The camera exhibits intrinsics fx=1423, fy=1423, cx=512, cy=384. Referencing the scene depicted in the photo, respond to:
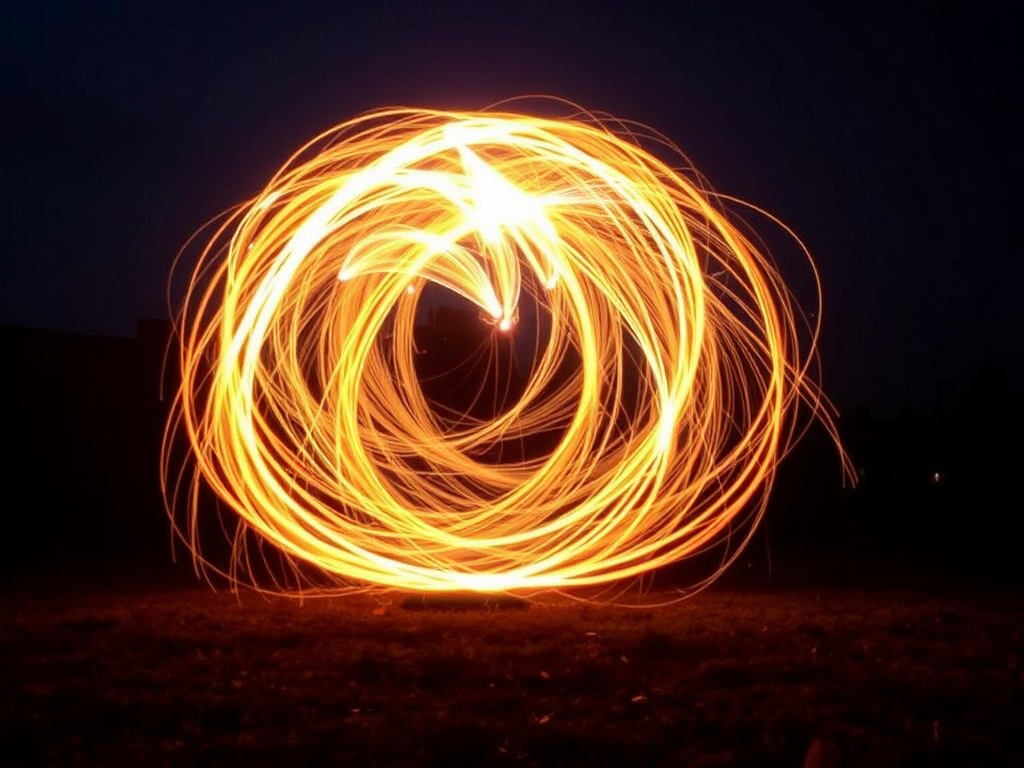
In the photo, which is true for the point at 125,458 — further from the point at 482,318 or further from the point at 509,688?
the point at 509,688

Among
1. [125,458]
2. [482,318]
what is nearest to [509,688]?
[482,318]

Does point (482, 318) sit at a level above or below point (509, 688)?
above

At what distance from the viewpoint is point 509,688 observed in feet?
22.1

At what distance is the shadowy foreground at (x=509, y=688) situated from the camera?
5559 mm

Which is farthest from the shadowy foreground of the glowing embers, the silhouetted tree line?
the silhouetted tree line

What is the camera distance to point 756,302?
10000 millimetres

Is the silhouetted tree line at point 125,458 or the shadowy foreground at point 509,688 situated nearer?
the shadowy foreground at point 509,688

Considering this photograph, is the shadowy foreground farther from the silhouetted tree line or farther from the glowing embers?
the silhouetted tree line

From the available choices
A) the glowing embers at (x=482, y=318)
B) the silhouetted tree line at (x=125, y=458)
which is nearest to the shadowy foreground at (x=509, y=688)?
the glowing embers at (x=482, y=318)

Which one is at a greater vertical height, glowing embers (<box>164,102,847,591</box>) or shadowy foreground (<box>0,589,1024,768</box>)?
glowing embers (<box>164,102,847,591</box>)

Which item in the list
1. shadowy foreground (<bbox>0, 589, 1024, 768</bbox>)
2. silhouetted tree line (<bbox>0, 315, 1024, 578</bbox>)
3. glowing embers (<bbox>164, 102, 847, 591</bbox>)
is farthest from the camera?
silhouetted tree line (<bbox>0, 315, 1024, 578</bbox>)

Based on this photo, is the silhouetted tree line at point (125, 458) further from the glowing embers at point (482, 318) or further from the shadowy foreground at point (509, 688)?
the shadowy foreground at point (509, 688)

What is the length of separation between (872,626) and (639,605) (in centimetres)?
210

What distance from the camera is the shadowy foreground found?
18.2ft
